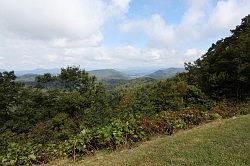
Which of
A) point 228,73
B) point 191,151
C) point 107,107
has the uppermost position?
point 228,73

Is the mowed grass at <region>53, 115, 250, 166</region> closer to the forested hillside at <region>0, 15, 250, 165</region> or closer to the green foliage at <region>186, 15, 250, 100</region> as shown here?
the forested hillside at <region>0, 15, 250, 165</region>

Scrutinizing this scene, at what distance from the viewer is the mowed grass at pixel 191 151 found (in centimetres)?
1066

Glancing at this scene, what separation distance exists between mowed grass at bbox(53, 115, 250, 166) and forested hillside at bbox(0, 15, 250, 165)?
2.31 ft

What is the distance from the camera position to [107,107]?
40469 mm

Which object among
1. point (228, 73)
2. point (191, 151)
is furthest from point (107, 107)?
point (191, 151)

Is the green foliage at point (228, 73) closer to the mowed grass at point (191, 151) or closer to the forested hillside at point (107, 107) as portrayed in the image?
the forested hillside at point (107, 107)

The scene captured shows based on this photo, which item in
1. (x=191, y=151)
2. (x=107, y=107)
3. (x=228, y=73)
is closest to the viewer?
(x=191, y=151)

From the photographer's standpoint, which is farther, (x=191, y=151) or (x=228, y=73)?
(x=228, y=73)

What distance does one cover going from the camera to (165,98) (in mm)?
26422

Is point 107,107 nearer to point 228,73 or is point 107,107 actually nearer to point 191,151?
point 228,73

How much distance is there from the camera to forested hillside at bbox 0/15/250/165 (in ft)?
41.4

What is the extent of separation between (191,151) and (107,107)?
95.9 feet

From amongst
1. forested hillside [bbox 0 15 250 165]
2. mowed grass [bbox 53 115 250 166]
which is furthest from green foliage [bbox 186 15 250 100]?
mowed grass [bbox 53 115 250 166]

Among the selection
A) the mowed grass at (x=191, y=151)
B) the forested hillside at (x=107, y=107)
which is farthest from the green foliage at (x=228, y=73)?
the mowed grass at (x=191, y=151)
